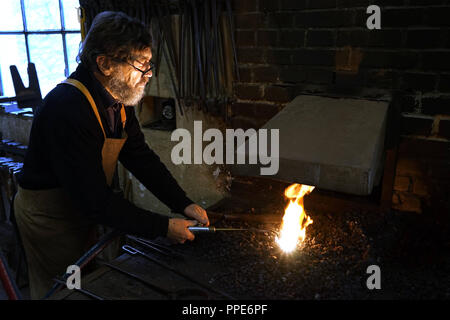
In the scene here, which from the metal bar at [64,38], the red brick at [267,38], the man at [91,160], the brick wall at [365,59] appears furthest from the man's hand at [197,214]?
the metal bar at [64,38]

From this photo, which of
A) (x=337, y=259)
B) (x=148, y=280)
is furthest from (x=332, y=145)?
(x=148, y=280)

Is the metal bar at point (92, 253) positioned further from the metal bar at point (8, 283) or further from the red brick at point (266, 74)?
the red brick at point (266, 74)

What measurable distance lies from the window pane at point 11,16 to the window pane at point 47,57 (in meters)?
0.21

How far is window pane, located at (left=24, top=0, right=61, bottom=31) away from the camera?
4.52m

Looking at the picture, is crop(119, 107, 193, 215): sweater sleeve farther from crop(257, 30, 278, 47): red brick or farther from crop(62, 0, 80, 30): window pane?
crop(62, 0, 80, 30): window pane

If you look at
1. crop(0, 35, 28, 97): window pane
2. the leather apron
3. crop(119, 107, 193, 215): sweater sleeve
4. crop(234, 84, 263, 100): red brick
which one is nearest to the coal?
crop(119, 107, 193, 215): sweater sleeve

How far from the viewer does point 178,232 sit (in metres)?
2.03

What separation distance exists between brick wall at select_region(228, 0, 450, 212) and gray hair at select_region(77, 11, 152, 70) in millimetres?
907

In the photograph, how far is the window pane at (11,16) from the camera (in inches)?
184

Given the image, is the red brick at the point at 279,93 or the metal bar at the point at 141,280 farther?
the red brick at the point at 279,93

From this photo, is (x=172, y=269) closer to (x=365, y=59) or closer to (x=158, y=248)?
(x=158, y=248)

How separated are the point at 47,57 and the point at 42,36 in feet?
0.85
